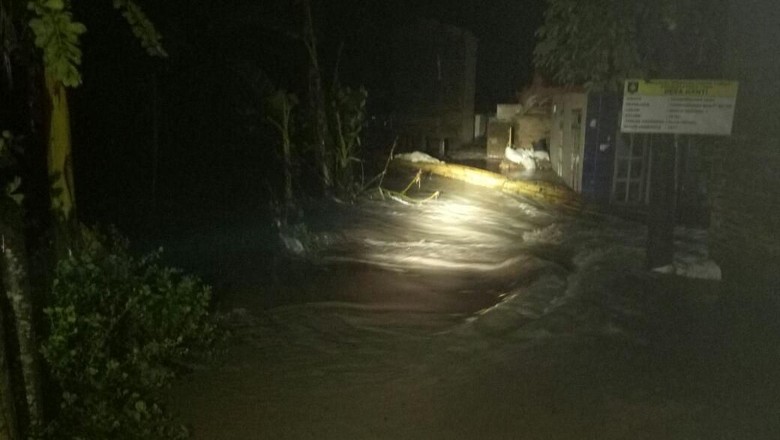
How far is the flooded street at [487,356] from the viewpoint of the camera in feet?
17.0

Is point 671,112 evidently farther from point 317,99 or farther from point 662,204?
point 317,99

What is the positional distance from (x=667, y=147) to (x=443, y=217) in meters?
5.79

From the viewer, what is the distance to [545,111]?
23125mm

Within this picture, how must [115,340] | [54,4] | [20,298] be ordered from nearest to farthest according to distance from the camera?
1. [54,4]
2. [20,298]
3. [115,340]

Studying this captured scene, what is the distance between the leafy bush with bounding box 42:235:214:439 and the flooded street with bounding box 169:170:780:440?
29 centimetres

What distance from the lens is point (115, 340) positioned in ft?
19.1

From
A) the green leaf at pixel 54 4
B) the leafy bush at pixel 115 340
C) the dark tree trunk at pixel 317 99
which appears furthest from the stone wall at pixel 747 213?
the dark tree trunk at pixel 317 99

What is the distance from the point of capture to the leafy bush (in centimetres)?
489

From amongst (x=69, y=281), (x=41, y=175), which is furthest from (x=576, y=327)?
(x=41, y=175)

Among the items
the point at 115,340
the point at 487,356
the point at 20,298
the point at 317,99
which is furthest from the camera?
the point at 317,99

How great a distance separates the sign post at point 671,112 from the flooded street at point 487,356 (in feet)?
3.96

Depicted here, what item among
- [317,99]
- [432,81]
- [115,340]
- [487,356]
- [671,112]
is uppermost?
[432,81]

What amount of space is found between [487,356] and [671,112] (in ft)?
12.0

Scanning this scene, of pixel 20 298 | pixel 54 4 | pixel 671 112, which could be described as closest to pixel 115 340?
pixel 20 298
